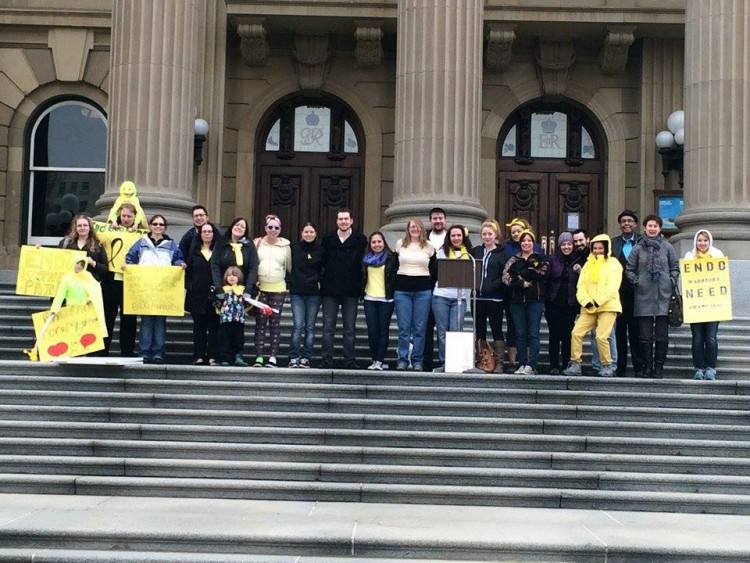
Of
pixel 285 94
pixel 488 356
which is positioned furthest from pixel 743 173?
pixel 285 94

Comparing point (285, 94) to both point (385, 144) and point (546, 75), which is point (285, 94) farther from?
point (546, 75)

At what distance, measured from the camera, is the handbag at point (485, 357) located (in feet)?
42.7

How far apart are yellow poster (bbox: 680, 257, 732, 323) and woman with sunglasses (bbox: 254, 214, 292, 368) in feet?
15.8

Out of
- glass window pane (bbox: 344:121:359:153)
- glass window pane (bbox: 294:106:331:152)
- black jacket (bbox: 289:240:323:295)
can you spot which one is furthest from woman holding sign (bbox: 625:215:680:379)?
glass window pane (bbox: 294:106:331:152)

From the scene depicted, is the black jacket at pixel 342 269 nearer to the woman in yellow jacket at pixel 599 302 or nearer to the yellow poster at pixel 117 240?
the yellow poster at pixel 117 240

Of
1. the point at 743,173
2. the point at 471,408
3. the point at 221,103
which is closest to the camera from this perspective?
the point at 471,408

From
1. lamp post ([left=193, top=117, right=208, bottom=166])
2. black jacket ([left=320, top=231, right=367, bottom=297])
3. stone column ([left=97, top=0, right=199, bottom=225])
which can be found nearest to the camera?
black jacket ([left=320, top=231, right=367, bottom=297])

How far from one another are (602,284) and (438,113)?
15.9ft

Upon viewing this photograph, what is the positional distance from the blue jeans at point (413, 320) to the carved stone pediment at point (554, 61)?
29.1ft

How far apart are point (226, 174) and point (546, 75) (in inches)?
252

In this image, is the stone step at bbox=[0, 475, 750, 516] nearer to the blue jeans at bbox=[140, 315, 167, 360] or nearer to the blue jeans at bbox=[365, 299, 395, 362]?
the blue jeans at bbox=[140, 315, 167, 360]

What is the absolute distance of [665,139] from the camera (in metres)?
19.6

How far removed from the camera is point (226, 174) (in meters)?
20.5

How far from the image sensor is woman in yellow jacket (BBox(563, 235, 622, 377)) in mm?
12578
